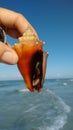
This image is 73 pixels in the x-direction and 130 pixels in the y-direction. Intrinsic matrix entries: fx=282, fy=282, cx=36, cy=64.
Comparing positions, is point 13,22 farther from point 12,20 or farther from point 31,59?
point 31,59

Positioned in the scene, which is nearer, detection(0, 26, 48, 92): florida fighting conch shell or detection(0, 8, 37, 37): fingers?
detection(0, 26, 48, 92): florida fighting conch shell

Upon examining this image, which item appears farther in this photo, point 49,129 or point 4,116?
point 4,116

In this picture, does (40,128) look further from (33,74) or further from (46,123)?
(33,74)

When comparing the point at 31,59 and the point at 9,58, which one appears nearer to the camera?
the point at 9,58

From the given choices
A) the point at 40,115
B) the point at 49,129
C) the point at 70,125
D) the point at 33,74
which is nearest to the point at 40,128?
the point at 49,129

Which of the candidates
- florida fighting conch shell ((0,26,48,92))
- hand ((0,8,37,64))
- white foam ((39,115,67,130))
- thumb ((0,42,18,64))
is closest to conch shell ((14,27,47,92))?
florida fighting conch shell ((0,26,48,92))

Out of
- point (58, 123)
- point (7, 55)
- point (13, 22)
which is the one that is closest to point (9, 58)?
point (7, 55)

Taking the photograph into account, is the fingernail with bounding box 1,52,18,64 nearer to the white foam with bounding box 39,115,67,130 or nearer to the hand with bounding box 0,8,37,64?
the hand with bounding box 0,8,37,64
